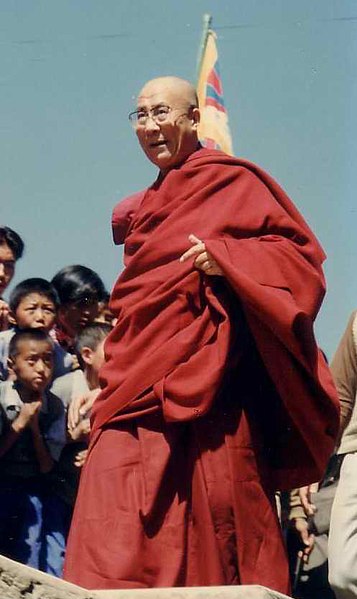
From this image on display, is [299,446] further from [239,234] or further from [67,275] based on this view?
[67,275]

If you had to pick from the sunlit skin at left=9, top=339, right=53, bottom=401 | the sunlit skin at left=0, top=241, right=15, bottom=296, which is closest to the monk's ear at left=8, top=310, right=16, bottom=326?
the sunlit skin at left=0, top=241, right=15, bottom=296

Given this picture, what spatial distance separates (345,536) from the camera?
593 centimetres

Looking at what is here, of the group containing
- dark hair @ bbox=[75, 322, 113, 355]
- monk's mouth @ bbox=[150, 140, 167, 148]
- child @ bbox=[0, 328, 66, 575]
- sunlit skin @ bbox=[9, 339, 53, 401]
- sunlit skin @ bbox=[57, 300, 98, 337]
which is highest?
monk's mouth @ bbox=[150, 140, 167, 148]

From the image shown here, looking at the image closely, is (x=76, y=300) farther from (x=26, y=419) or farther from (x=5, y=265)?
(x=26, y=419)

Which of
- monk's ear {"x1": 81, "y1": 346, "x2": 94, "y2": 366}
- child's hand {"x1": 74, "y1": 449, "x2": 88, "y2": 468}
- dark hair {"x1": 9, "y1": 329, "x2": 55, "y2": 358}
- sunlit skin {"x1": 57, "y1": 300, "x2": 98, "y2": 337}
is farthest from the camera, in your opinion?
sunlit skin {"x1": 57, "y1": 300, "x2": 98, "y2": 337}

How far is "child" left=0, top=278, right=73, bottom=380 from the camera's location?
6.34m

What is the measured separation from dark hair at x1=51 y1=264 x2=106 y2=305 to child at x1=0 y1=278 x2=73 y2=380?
0.45ft

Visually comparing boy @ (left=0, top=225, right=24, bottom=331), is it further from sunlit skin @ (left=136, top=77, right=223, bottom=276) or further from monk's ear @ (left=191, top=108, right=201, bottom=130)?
monk's ear @ (left=191, top=108, right=201, bottom=130)

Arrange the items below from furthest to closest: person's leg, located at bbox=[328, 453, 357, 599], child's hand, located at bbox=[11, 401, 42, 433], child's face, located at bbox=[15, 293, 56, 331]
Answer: child's face, located at bbox=[15, 293, 56, 331]
child's hand, located at bbox=[11, 401, 42, 433]
person's leg, located at bbox=[328, 453, 357, 599]

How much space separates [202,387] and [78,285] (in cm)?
128

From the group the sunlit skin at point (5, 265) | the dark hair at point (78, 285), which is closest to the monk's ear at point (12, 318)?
the sunlit skin at point (5, 265)

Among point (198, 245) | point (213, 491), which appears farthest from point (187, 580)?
point (198, 245)

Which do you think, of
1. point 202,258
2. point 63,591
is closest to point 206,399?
point 202,258

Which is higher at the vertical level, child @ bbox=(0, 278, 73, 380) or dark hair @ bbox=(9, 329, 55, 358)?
child @ bbox=(0, 278, 73, 380)
